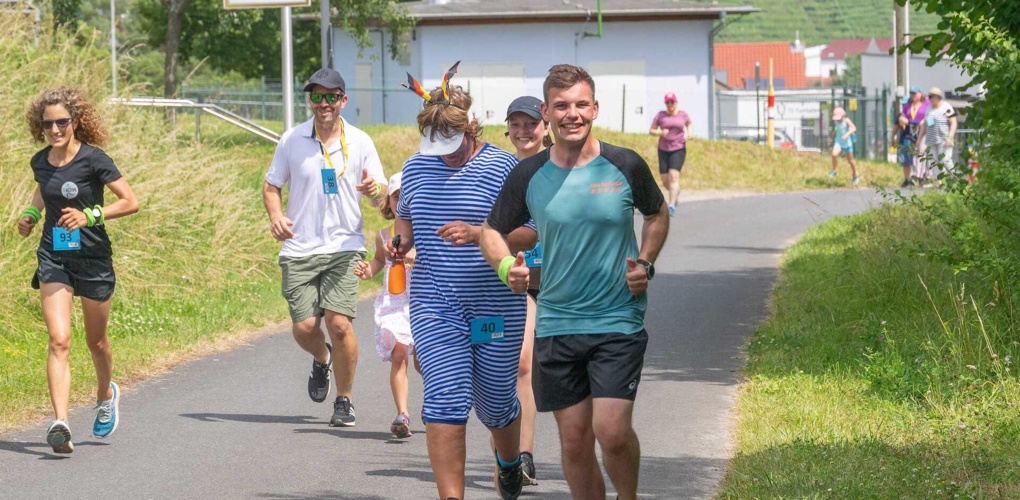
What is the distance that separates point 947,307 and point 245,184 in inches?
407

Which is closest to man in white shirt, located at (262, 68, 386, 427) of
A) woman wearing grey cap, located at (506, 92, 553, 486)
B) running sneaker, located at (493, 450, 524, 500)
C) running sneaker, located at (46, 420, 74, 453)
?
running sneaker, located at (46, 420, 74, 453)

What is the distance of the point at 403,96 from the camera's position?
166 feet

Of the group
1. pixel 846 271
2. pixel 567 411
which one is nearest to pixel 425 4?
pixel 846 271

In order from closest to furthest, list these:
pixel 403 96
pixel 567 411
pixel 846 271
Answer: pixel 567 411 → pixel 846 271 → pixel 403 96

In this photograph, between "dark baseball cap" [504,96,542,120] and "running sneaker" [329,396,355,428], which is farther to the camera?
"running sneaker" [329,396,355,428]

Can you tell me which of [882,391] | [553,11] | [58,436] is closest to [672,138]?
[882,391]

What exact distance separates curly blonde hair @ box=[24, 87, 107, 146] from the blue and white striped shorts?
2813 mm

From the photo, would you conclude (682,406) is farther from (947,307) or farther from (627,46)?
(627,46)

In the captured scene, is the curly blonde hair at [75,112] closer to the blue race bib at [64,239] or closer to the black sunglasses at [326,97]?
the blue race bib at [64,239]

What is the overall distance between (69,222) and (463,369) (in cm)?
280

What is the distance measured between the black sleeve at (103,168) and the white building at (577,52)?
42.6m

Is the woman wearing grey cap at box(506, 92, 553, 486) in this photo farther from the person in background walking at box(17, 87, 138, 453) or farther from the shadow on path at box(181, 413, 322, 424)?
the person in background walking at box(17, 87, 138, 453)

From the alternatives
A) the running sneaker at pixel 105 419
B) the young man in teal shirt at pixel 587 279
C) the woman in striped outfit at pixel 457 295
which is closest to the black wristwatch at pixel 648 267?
the young man in teal shirt at pixel 587 279

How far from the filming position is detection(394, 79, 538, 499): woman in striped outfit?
5.77 metres
